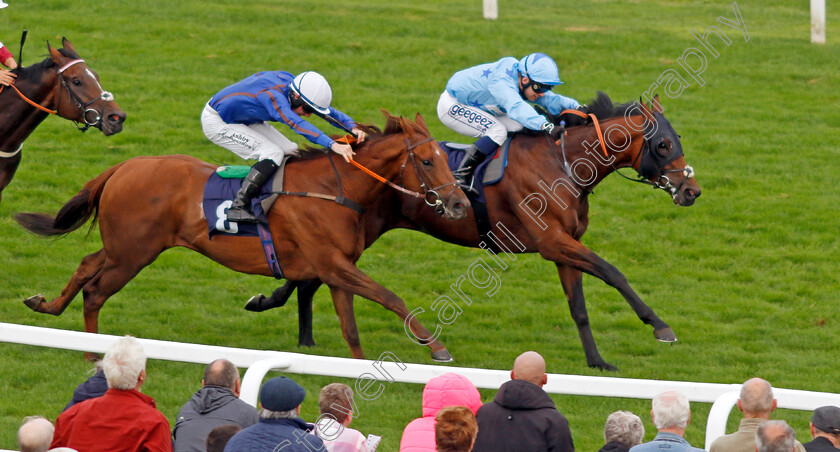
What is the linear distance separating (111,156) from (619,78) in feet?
22.0

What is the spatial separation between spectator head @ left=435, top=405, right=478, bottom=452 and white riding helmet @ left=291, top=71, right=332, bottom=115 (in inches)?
141

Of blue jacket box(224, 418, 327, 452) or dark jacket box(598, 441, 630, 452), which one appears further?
dark jacket box(598, 441, 630, 452)

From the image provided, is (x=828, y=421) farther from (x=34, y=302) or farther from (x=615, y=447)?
(x=34, y=302)

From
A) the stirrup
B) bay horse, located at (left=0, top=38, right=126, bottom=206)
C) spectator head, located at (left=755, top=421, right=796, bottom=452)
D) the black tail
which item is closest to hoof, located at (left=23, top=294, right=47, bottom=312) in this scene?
the black tail

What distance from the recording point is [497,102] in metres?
7.73

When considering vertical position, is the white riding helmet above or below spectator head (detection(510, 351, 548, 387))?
above

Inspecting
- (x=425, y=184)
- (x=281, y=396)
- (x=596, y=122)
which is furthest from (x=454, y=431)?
(x=596, y=122)

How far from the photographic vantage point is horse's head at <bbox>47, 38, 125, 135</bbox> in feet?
26.2

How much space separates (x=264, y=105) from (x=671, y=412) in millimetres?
3922

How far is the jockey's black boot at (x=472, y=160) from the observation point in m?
7.70

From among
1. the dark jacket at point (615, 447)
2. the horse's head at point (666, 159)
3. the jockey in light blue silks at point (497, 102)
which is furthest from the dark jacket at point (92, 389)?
the horse's head at point (666, 159)

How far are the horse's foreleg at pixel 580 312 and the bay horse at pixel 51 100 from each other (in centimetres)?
354

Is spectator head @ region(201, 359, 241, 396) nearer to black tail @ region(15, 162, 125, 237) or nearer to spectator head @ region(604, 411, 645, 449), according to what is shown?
spectator head @ region(604, 411, 645, 449)

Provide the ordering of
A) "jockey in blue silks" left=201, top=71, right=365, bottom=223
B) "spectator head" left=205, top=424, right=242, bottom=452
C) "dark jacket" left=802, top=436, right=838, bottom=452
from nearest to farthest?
"spectator head" left=205, top=424, right=242, bottom=452, "dark jacket" left=802, top=436, right=838, bottom=452, "jockey in blue silks" left=201, top=71, right=365, bottom=223
